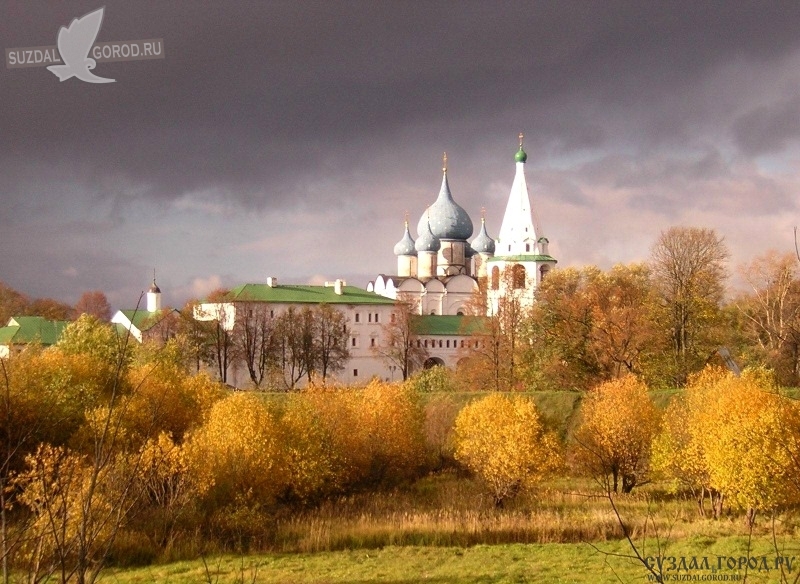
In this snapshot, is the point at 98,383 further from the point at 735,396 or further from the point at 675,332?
the point at 675,332

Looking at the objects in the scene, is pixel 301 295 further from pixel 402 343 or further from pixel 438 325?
pixel 438 325

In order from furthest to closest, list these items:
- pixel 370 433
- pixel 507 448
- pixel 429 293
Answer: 1. pixel 429 293
2. pixel 370 433
3. pixel 507 448

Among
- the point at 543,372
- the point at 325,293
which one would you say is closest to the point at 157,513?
the point at 543,372

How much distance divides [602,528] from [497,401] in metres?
5.76

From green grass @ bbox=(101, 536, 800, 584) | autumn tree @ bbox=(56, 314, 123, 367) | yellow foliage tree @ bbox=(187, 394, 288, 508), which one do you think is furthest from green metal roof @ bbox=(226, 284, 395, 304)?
green grass @ bbox=(101, 536, 800, 584)

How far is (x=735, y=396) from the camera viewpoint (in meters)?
17.9


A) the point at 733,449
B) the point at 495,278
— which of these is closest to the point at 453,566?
the point at 733,449

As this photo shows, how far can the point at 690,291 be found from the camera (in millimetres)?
32031

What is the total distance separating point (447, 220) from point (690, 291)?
36071mm

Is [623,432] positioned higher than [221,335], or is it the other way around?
[221,335]

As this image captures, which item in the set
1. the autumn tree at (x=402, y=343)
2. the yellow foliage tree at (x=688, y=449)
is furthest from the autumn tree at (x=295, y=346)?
the yellow foliage tree at (x=688, y=449)

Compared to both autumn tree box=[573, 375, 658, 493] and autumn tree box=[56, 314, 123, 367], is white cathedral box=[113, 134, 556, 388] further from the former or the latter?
autumn tree box=[573, 375, 658, 493]

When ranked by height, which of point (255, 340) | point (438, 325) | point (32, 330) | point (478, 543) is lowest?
point (478, 543)

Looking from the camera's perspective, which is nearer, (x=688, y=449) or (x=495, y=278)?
(x=688, y=449)
